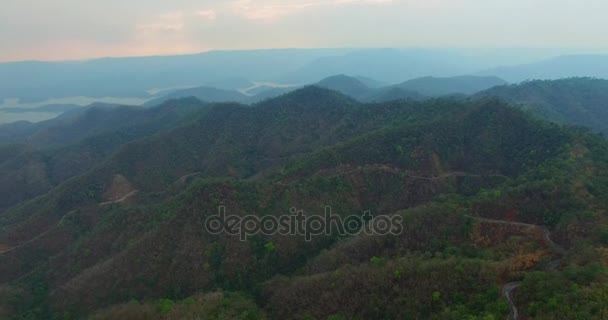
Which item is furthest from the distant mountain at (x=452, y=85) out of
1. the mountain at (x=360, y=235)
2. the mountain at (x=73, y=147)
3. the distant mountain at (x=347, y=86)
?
the mountain at (x=360, y=235)

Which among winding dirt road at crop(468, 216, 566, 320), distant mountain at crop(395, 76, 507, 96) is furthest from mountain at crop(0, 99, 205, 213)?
distant mountain at crop(395, 76, 507, 96)

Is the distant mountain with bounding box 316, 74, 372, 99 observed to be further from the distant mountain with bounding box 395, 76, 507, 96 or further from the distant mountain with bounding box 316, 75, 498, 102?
the distant mountain with bounding box 395, 76, 507, 96

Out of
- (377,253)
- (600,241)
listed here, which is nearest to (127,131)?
(377,253)

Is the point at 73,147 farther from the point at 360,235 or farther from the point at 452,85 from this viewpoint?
the point at 452,85

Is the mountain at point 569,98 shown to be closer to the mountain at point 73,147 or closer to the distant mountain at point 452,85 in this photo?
the distant mountain at point 452,85

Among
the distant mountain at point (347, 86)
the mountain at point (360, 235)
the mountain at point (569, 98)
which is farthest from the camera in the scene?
the distant mountain at point (347, 86)

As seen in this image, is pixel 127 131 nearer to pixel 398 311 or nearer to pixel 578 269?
pixel 398 311
